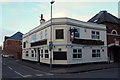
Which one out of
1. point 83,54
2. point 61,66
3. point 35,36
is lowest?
point 61,66

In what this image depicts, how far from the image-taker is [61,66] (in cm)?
2172

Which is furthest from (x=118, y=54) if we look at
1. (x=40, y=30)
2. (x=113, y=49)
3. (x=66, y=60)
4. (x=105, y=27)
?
(x=40, y=30)

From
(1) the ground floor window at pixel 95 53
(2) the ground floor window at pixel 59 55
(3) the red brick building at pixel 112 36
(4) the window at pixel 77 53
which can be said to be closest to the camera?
(2) the ground floor window at pixel 59 55

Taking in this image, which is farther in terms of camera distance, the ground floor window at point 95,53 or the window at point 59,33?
the ground floor window at point 95,53

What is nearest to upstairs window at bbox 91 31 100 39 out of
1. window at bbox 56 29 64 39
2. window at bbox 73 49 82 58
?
window at bbox 73 49 82 58

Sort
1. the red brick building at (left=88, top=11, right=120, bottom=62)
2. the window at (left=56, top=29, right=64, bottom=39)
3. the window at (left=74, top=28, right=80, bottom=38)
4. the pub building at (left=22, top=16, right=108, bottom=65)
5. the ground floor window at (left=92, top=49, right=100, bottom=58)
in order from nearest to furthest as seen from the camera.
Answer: the pub building at (left=22, top=16, right=108, bottom=65) → the window at (left=56, top=29, right=64, bottom=39) → the window at (left=74, top=28, right=80, bottom=38) → the ground floor window at (left=92, top=49, right=100, bottom=58) → the red brick building at (left=88, top=11, right=120, bottom=62)

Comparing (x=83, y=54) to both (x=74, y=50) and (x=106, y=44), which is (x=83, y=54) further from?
(x=106, y=44)

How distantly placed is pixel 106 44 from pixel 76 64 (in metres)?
7.97

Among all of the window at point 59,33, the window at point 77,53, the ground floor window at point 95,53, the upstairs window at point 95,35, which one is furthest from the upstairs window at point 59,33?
the ground floor window at point 95,53

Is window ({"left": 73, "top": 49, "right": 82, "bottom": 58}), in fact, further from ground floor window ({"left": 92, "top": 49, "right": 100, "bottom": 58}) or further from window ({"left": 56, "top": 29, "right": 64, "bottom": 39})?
ground floor window ({"left": 92, "top": 49, "right": 100, "bottom": 58})

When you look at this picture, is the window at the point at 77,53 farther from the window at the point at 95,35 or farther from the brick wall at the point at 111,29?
the brick wall at the point at 111,29

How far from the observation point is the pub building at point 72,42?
866 inches

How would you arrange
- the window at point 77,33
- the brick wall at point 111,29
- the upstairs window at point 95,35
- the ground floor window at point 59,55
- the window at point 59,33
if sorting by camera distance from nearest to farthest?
the ground floor window at point 59,55 < the window at point 59,33 < the window at point 77,33 < the upstairs window at point 95,35 < the brick wall at point 111,29

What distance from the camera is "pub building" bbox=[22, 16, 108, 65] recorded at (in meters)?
22.0
